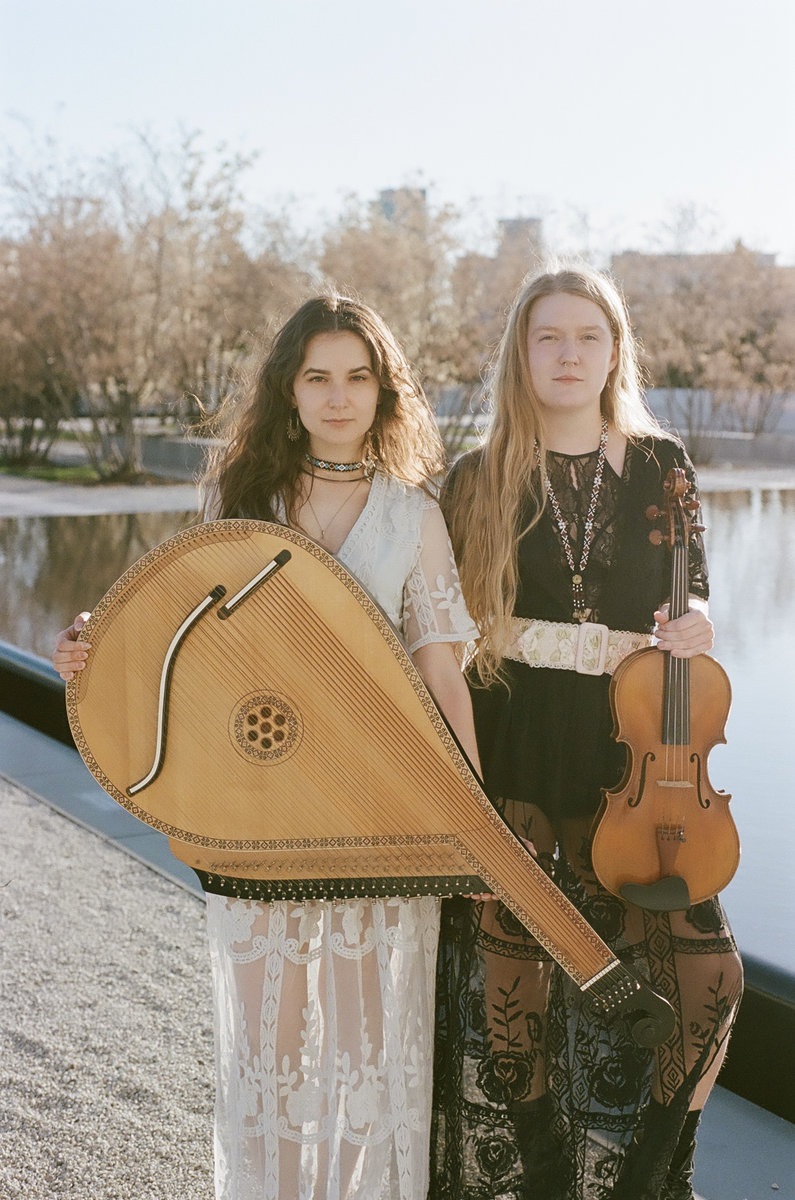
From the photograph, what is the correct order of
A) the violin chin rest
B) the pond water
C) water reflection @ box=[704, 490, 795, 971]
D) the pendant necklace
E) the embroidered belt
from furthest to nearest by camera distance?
the pond water
water reflection @ box=[704, 490, 795, 971]
the embroidered belt
the pendant necklace
the violin chin rest

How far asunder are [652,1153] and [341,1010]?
56 centimetres

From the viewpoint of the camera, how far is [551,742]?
6.28 ft

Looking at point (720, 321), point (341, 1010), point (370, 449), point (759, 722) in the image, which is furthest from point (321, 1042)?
point (720, 321)

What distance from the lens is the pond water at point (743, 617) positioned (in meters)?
3.09

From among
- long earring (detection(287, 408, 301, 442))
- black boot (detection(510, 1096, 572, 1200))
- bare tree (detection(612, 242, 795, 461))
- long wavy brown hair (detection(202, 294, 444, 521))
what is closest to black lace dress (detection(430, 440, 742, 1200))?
black boot (detection(510, 1096, 572, 1200))

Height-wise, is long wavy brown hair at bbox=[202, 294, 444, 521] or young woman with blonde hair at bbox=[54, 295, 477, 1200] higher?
long wavy brown hair at bbox=[202, 294, 444, 521]

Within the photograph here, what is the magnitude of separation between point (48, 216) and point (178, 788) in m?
19.3

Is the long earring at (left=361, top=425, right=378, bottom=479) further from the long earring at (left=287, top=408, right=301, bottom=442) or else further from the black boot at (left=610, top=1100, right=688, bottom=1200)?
the black boot at (left=610, top=1100, right=688, bottom=1200)

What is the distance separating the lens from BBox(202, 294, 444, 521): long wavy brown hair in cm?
178

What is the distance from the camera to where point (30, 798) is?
427 centimetres

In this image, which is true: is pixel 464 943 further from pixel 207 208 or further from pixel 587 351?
pixel 207 208

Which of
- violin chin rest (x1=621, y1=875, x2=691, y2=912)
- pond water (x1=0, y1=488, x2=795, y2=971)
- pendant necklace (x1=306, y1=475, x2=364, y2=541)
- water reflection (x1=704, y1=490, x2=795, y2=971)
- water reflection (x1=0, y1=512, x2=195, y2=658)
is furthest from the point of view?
water reflection (x1=0, y1=512, x2=195, y2=658)

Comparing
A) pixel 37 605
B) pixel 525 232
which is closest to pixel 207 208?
pixel 525 232

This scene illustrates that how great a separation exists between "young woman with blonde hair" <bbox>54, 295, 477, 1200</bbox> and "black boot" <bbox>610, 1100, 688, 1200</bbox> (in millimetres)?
348
